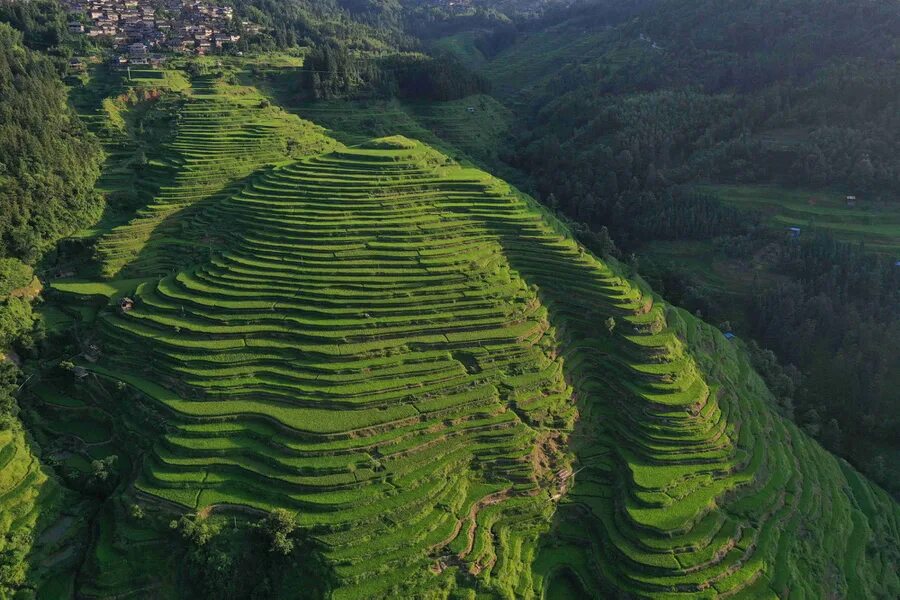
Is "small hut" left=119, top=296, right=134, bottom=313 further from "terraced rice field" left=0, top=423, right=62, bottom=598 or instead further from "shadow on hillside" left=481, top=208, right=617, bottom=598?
"shadow on hillside" left=481, top=208, right=617, bottom=598

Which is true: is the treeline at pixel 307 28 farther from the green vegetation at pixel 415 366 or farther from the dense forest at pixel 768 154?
the dense forest at pixel 768 154

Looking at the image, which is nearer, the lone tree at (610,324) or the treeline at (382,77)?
the lone tree at (610,324)

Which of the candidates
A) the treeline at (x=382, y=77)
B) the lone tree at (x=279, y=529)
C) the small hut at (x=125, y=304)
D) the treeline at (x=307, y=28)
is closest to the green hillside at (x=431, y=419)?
the small hut at (x=125, y=304)

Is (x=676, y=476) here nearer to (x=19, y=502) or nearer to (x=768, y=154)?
(x=19, y=502)

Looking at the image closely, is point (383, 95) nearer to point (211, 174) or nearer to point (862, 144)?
point (211, 174)

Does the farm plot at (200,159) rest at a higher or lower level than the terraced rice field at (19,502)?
higher

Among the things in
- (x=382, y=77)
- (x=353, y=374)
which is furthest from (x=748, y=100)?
(x=353, y=374)

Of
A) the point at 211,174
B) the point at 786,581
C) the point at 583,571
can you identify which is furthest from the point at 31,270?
the point at 786,581
